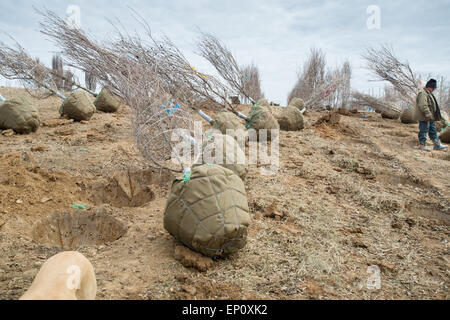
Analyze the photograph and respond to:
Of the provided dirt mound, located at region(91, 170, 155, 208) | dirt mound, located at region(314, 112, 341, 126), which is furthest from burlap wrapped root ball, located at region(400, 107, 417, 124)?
dirt mound, located at region(91, 170, 155, 208)

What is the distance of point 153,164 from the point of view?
4168 millimetres

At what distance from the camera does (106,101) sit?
934cm

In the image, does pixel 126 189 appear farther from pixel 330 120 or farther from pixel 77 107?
pixel 330 120

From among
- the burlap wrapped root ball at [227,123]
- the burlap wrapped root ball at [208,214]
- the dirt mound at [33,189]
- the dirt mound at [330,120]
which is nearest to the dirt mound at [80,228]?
the dirt mound at [33,189]

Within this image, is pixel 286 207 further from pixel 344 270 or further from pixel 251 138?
pixel 251 138

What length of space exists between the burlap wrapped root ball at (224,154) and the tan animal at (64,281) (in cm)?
Answer: 235

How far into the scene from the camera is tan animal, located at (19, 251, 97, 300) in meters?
1.73

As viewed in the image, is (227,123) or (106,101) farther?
(106,101)

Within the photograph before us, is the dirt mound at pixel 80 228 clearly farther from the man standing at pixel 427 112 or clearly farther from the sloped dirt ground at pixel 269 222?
the man standing at pixel 427 112

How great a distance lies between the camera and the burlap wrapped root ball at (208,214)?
256cm

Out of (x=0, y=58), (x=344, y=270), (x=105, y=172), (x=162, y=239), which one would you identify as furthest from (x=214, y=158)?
→ (x=0, y=58)

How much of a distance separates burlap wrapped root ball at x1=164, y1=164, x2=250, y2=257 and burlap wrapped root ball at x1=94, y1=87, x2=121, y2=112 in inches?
295

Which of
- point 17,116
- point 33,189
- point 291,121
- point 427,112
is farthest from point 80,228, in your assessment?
point 427,112

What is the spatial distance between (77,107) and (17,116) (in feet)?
4.87
